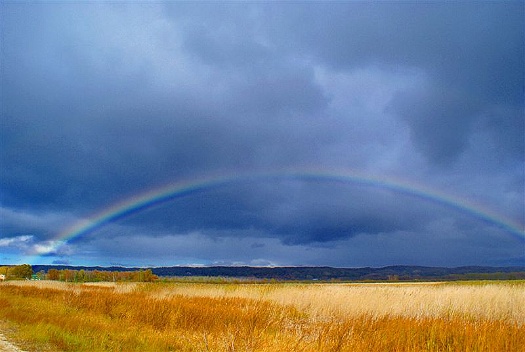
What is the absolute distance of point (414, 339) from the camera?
30.5ft

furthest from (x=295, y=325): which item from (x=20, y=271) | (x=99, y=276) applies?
(x=20, y=271)

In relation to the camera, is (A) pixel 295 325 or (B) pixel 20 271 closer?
(A) pixel 295 325

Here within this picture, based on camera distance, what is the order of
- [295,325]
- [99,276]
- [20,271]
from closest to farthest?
[295,325] < [20,271] < [99,276]

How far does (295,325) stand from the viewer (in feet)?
40.5

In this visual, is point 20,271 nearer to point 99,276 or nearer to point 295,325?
point 99,276

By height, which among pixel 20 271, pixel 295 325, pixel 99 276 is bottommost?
pixel 99 276

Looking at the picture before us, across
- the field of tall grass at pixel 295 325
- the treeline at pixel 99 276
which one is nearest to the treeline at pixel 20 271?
the treeline at pixel 99 276

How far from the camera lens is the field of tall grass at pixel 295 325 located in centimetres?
845

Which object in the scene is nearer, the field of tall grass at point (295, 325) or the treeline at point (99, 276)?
the field of tall grass at point (295, 325)

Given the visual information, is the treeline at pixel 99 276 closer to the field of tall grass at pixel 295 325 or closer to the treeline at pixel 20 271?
the treeline at pixel 20 271

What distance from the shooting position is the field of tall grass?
8445 mm

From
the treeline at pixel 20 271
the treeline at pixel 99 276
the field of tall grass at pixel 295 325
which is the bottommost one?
the treeline at pixel 99 276

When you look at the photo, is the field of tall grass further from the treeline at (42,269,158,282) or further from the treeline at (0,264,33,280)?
the treeline at (0,264,33,280)

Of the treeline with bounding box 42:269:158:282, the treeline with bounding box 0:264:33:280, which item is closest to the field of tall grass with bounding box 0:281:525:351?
the treeline with bounding box 42:269:158:282
